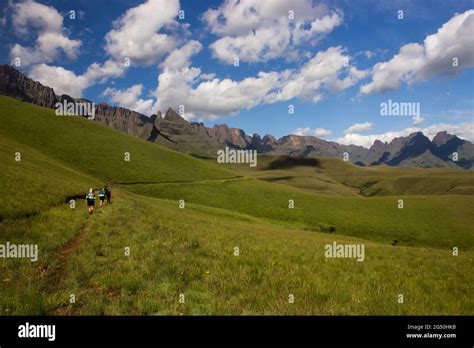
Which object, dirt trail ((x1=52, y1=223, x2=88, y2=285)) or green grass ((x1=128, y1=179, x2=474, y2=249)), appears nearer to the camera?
dirt trail ((x1=52, y1=223, x2=88, y2=285))

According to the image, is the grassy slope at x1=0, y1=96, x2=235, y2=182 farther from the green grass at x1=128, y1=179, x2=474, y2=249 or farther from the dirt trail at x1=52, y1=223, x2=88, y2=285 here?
the dirt trail at x1=52, y1=223, x2=88, y2=285

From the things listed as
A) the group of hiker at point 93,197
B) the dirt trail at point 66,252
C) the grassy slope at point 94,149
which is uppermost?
the grassy slope at point 94,149

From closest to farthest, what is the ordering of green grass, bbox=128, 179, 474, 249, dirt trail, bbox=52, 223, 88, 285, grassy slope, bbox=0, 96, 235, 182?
dirt trail, bbox=52, 223, 88, 285 → green grass, bbox=128, 179, 474, 249 → grassy slope, bbox=0, 96, 235, 182

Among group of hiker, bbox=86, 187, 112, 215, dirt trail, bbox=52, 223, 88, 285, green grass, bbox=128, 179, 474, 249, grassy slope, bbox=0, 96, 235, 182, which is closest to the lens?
dirt trail, bbox=52, 223, 88, 285

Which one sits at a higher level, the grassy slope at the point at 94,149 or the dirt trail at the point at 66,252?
the grassy slope at the point at 94,149

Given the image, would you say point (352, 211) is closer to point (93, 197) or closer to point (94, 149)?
point (93, 197)

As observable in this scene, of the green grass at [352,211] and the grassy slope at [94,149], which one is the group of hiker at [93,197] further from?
the grassy slope at [94,149]

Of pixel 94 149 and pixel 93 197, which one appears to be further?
pixel 94 149

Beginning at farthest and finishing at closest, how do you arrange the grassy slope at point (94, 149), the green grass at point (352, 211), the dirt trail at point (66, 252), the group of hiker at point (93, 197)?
the grassy slope at point (94, 149) < the green grass at point (352, 211) < the group of hiker at point (93, 197) < the dirt trail at point (66, 252)

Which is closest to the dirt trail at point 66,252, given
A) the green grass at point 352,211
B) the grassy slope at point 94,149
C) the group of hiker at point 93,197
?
the group of hiker at point 93,197

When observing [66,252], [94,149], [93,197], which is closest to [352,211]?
[93,197]

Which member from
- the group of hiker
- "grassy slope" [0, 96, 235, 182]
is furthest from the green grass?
the group of hiker
